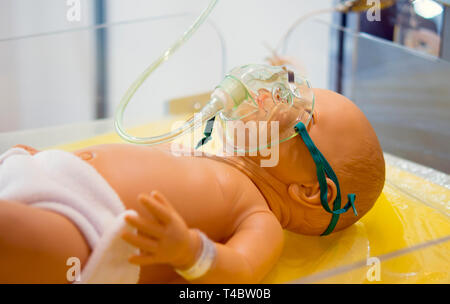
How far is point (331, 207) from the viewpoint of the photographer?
Answer: 3.30 feet

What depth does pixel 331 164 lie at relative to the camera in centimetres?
98

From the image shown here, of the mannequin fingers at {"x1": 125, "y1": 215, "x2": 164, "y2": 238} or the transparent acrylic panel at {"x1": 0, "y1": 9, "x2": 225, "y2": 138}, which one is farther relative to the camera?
the transparent acrylic panel at {"x1": 0, "y1": 9, "x2": 225, "y2": 138}

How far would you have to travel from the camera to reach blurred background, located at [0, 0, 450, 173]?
1659 millimetres

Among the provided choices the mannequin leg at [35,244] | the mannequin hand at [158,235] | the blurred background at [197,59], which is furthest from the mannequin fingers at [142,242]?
the blurred background at [197,59]

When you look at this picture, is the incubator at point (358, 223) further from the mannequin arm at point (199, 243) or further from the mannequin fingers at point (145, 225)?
the mannequin fingers at point (145, 225)

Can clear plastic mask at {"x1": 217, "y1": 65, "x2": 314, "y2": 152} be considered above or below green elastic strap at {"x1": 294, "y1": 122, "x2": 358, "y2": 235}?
above

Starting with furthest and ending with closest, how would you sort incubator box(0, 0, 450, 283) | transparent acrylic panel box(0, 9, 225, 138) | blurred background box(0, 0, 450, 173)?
transparent acrylic panel box(0, 9, 225, 138) < blurred background box(0, 0, 450, 173) < incubator box(0, 0, 450, 283)

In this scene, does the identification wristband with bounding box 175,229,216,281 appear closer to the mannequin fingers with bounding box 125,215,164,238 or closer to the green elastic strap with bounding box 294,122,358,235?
the mannequin fingers with bounding box 125,215,164,238

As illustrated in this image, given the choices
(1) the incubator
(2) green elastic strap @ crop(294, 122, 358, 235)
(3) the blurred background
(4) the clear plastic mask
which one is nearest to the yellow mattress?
(1) the incubator

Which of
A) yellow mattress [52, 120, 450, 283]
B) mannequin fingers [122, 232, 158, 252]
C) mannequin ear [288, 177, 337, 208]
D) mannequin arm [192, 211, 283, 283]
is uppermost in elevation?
mannequin fingers [122, 232, 158, 252]

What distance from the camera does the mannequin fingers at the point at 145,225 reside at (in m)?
0.66

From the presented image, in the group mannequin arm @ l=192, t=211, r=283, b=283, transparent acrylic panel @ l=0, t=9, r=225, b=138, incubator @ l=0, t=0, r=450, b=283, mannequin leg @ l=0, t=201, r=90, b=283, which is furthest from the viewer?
transparent acrylic panel @ l=0, t=9, r=225, b=138

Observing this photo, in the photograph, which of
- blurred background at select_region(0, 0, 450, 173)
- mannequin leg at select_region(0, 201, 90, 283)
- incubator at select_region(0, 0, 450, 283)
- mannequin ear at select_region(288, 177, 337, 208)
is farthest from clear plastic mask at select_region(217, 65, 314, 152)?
blurred background at select_region(0, 0, 450, 173)

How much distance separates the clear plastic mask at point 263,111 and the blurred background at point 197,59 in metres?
0.65
